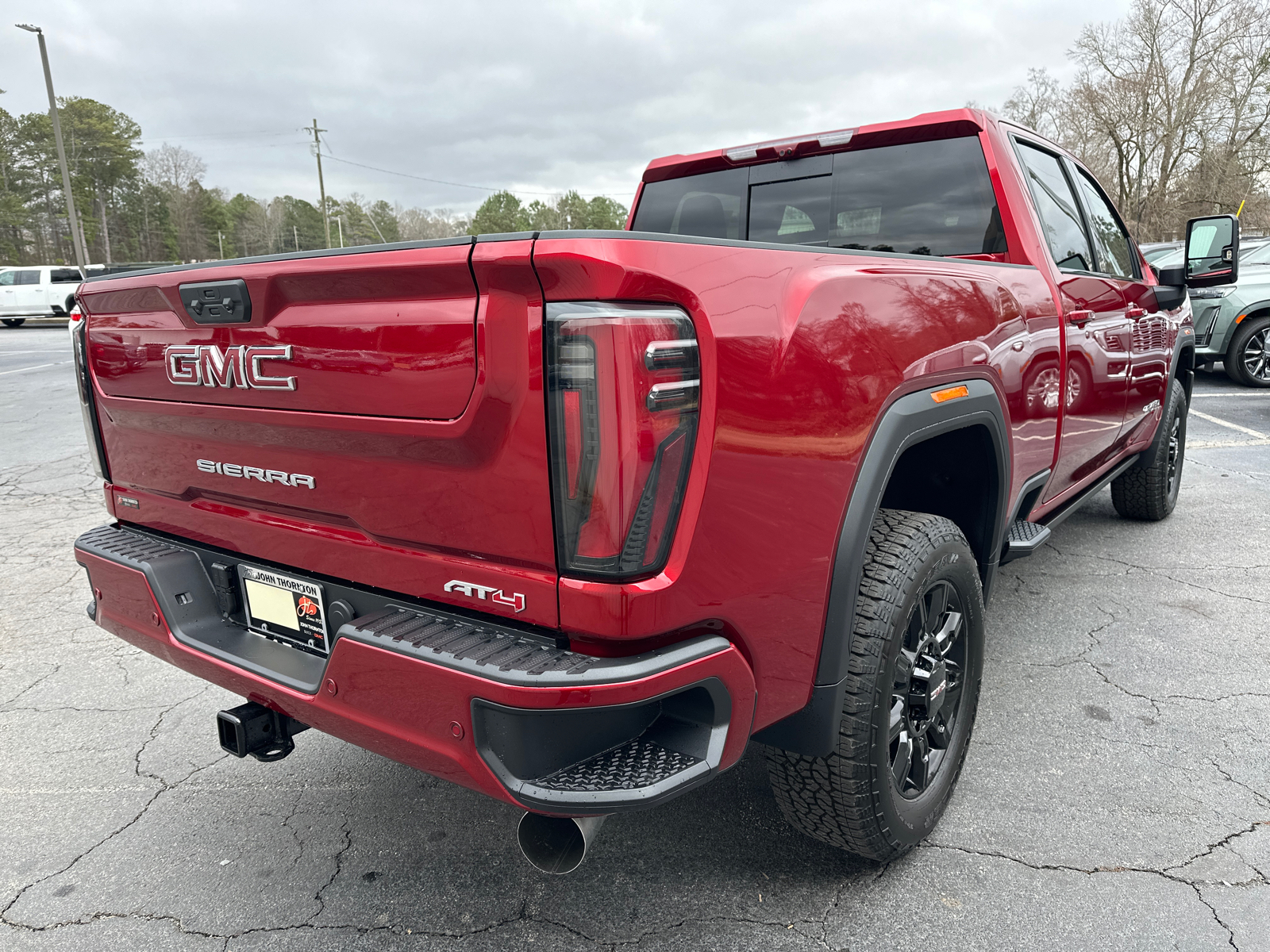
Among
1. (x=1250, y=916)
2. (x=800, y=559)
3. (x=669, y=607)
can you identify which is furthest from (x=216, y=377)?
(x=1250, y=916)

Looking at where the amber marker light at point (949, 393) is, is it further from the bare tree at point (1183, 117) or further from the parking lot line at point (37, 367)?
the bare tree at point (1183, 117)

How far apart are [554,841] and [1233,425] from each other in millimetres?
8863

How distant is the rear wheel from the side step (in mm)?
9347

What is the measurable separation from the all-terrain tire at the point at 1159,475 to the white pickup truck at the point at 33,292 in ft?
97.1

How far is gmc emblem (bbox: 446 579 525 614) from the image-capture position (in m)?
1.48

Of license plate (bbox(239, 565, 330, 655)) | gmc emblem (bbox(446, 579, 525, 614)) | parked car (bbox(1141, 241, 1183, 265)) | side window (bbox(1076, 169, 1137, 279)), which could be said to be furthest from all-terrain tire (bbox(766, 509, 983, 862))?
parked car (bbox(1141, 241, 1183, 265))

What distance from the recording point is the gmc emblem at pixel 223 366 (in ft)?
5.68

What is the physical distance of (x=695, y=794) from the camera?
2.46 meters

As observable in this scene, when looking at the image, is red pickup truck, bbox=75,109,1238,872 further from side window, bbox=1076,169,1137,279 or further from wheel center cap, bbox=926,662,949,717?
side window, bbox=1076,169,1137,279

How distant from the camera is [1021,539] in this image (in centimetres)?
281

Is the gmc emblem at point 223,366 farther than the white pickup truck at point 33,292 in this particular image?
No

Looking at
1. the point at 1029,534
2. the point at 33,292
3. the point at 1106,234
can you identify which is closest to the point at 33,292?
the point at 33,292

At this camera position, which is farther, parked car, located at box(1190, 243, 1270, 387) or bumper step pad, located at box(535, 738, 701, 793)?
parked car, located at box(1190, 243, 1270, 387)

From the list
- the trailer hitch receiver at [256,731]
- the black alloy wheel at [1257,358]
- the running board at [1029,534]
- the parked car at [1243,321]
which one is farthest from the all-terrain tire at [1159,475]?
the black alloy wheel at [1257,358]
